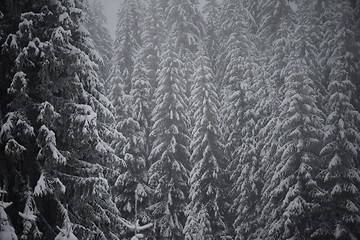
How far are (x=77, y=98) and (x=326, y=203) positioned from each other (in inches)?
572

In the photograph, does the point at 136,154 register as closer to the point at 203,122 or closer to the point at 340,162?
the point at 203,122

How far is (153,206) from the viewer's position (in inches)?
758

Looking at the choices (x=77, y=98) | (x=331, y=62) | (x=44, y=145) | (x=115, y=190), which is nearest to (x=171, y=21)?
(x=331, y=62)

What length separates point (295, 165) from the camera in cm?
1680

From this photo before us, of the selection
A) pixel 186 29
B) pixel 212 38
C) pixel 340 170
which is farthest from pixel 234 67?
pixel 340 170

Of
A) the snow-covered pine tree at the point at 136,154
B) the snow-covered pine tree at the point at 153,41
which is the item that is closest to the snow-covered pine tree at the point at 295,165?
the snow-covered pine tree at the point at 136,154

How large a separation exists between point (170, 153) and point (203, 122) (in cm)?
319

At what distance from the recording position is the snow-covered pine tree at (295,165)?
51.8 ft

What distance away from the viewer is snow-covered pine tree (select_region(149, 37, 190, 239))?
1897cm

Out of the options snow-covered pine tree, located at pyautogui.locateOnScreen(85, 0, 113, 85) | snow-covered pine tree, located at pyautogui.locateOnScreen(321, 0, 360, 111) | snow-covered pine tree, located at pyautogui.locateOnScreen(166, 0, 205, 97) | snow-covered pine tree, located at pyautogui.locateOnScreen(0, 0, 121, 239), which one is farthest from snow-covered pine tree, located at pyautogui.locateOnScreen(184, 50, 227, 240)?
snow-covered pine tree, located at pyautogui.locateOnScreen(85, 0, 113, 85)

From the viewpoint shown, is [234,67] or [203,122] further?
[234,67]

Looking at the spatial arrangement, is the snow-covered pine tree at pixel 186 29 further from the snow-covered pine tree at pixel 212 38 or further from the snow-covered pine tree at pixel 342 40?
the snow-covered pine tree at pixel 342 40

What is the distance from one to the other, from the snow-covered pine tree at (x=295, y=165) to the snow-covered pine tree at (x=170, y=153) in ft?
18.6

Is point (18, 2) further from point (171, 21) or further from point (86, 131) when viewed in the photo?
point (171, 21)
